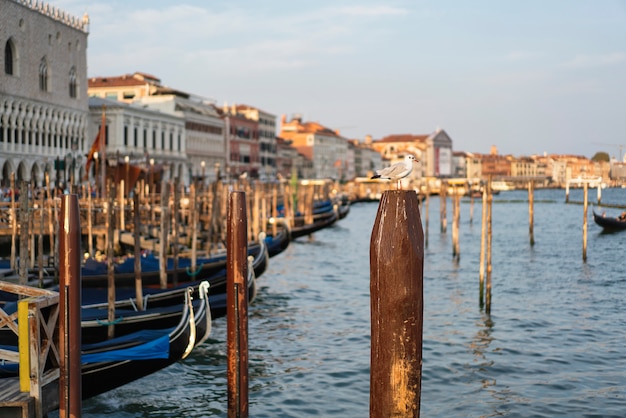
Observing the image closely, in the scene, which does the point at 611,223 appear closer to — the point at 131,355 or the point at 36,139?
the point at 36,139

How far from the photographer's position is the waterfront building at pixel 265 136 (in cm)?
5884

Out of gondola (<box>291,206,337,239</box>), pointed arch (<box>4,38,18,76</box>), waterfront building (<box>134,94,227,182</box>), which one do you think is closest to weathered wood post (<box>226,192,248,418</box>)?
gondola (<box>291,206,337,239</box>)

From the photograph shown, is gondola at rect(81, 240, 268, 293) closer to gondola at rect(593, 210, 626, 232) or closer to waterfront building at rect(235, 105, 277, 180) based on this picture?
gondola at rect(593, 210, 626, 232)

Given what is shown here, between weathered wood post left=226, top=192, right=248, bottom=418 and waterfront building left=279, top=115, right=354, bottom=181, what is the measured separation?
67629 mm

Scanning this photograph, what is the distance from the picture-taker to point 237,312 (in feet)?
19.0

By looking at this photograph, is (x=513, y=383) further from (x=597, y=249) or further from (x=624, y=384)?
(x=597, y=249)

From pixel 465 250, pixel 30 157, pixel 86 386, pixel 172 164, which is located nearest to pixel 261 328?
pixel 86 386

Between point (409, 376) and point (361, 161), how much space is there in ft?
300

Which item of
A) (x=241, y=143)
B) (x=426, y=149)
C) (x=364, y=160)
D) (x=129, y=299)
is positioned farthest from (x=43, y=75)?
(x=426, y=149)

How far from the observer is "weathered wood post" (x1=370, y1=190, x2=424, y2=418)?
3266 mm

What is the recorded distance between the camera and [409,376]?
330cm

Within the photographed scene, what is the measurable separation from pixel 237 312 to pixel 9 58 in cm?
2345

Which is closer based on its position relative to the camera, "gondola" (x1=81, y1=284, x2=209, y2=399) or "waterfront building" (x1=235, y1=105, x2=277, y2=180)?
"gondola" (x1=81, y1=284, x2=209, y2=399)

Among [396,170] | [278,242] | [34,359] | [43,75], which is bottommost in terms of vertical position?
[278,242]
